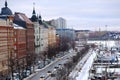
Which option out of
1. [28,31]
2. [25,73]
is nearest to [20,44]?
[28,31]

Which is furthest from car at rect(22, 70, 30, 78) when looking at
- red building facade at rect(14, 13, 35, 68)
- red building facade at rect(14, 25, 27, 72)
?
red building facade at rect(14, 13, 35, 68)

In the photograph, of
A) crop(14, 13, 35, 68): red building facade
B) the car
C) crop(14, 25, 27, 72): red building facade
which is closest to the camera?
the car

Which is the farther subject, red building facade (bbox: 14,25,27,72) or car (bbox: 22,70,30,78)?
red building facade (bbox: 14,25,27,72)

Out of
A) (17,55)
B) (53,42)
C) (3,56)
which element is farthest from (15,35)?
(53,42)

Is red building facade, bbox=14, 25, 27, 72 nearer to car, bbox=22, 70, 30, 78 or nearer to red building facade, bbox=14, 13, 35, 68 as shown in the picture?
red building facade, bbox=14, 13, 35, 68

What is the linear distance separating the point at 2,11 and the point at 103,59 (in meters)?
17.4

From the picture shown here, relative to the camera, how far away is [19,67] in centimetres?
3453

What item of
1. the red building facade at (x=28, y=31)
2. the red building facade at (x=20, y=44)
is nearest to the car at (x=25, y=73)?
the red building facade at (x=20, y=44)

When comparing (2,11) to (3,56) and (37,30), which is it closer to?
(3,56)

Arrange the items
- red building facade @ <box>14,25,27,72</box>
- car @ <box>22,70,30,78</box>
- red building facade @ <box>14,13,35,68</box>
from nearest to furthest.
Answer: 1. car @ <box>22,70,30,78</box>
2. red building facade @ <box>14,25,27,72</box>
3. red building facade @ <box>14,13,35,68</box>

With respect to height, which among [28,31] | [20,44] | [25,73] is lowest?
[25,73]

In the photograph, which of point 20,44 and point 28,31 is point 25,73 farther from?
point 28,31

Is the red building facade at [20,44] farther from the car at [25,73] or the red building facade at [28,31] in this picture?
the car at [25,73]

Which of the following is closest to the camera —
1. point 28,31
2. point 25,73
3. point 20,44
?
point 25,73
